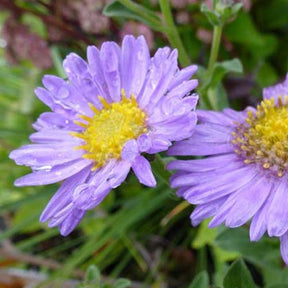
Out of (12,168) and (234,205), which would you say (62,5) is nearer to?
(12,168)

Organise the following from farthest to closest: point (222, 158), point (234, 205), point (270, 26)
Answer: point (270, 26) < point (222, 158) < point (234, 205)

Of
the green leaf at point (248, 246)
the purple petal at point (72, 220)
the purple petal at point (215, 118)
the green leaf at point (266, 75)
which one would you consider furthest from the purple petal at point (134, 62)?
the green leaf at point (266, 75)

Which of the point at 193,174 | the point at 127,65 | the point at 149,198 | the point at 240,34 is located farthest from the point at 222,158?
the point at 240,34

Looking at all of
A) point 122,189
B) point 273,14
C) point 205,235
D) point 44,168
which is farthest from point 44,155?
point 273,14

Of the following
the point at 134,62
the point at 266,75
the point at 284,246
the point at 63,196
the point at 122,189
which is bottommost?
the point at 122,189

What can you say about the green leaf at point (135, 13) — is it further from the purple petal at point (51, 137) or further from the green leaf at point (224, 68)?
the purple petal at point (51, 137)

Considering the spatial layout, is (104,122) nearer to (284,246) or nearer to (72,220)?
(72,220)
